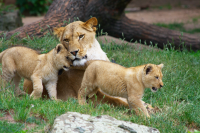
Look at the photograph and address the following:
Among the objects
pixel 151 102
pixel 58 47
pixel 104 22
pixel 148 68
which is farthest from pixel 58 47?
pixel 104 22

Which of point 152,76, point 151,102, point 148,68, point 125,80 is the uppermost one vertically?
point 148,68

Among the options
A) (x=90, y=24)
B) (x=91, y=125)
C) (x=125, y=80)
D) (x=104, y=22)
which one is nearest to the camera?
(x=91, y=125)

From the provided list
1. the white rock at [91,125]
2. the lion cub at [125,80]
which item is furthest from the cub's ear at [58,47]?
the white rock at [91,125]

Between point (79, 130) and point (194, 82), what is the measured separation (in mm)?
3737

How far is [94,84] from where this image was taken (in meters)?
4.44

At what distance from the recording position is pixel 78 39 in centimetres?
479

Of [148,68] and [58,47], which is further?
[58,47]

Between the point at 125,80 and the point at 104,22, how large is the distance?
5.23 m

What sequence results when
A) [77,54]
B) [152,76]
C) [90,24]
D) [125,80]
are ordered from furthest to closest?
[90,24]
[77,54]
[125,80]
[152,76]

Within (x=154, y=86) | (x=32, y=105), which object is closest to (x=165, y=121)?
(x=154, y=86)

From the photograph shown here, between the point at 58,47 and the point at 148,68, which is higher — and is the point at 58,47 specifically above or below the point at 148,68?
above

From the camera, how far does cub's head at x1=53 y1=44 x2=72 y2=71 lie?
456 cm

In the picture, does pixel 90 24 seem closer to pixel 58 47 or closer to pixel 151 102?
pixel 58 47

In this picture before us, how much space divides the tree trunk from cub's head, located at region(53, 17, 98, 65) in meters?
2.87
